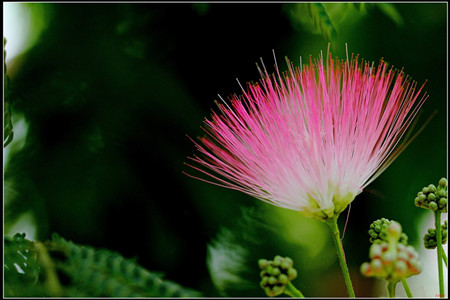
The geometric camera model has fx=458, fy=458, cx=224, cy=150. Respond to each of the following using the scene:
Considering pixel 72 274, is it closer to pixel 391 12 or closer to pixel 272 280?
pixel 272 280

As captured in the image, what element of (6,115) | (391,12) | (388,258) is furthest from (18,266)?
(391,12)

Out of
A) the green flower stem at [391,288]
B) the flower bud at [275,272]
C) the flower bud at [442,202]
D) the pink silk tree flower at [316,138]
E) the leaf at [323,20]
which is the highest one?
the leaf at [323,20]

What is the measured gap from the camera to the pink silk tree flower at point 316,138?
534mm

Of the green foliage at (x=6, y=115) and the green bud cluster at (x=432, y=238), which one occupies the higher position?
the green foliage at (x=6, y=115)

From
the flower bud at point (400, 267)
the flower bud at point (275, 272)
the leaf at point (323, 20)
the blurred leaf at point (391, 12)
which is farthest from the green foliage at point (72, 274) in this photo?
the blurred leaf at point (391, 12)

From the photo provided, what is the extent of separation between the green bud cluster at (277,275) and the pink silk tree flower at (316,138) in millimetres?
107

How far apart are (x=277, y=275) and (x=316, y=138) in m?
0.19

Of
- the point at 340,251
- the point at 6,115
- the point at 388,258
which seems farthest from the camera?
the point at 6,115

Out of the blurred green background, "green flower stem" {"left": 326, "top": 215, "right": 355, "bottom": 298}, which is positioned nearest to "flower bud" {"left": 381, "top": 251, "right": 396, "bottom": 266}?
"green flower stem" {"left": 326, "top": 215, "right": 355, "bottom": 298}

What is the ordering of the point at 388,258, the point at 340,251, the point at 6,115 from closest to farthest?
the point at 388,258, the point at 340,251, the point at 6,115

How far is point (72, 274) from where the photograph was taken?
0.51m

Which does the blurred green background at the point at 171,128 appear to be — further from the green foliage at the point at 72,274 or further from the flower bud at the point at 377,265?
the flower bud at the point at 377,265

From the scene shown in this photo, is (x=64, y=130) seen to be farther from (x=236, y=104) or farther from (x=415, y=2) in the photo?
(x=415, y=2)

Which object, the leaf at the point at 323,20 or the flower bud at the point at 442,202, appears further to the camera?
the leaf at the point at 323,20
